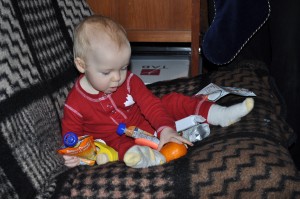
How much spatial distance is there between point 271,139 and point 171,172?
26 cm

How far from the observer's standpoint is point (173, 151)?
1.02 metres

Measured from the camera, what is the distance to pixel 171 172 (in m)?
0.88

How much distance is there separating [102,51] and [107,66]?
0.04 meters

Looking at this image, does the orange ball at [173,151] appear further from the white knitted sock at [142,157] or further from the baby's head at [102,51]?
the baby's head at [102,51]

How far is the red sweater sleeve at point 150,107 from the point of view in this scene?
1152 millimetres

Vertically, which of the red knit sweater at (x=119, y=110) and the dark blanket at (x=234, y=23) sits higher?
the dark blanket at (x=234, y=23)

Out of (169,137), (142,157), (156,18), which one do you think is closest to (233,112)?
(169,137)

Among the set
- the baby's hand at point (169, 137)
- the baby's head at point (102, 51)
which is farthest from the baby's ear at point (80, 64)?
the baby's hand at point (169, 137)

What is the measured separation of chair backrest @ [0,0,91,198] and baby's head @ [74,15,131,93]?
0.33 feet

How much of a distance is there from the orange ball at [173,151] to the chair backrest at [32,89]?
0.22 metres

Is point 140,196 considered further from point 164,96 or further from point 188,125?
point 164,96

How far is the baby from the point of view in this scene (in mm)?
1082

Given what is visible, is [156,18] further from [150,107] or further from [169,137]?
[169,137]

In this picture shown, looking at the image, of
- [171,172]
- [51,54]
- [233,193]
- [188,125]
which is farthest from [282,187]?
[51,54]
